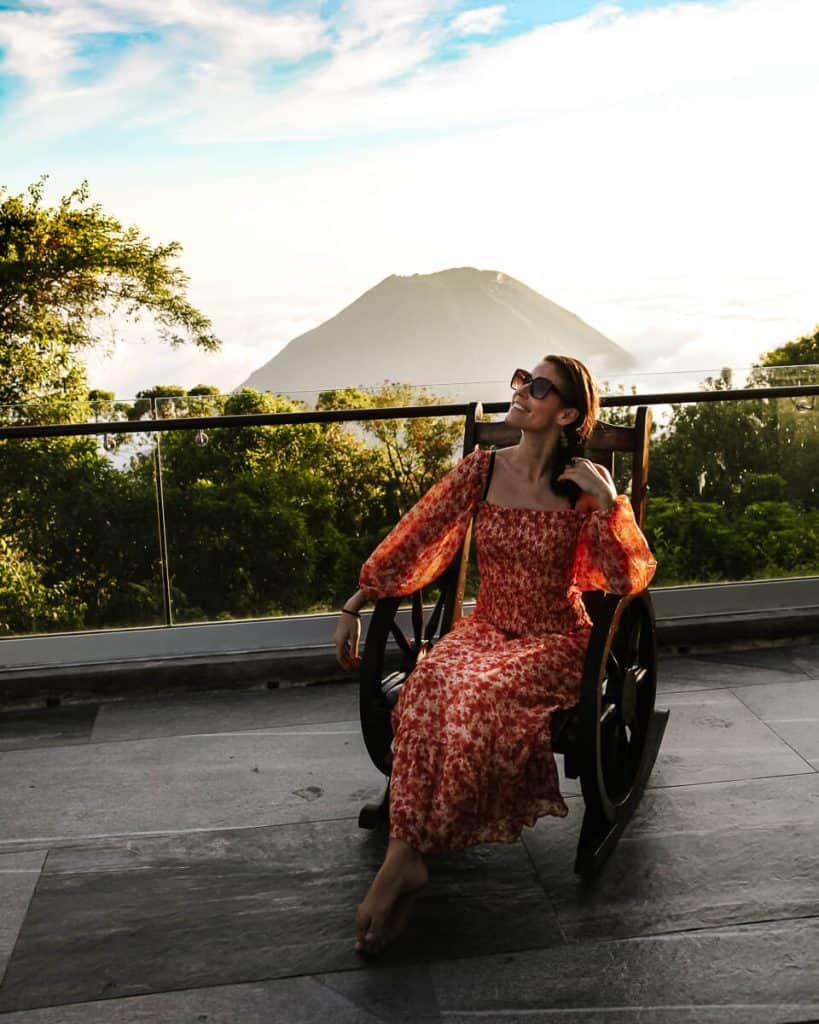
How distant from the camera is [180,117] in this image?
2405cm

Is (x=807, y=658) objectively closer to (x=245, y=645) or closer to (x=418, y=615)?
(x=418, y=615)

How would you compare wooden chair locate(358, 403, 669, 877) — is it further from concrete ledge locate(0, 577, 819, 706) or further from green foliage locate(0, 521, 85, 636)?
green foliage locate(0, 521, 85, 636)

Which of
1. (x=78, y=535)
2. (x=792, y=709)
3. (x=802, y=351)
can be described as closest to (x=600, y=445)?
(x=792, y=709)

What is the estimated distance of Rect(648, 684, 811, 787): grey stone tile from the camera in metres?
3.00

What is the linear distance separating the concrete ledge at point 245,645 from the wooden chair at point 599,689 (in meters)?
1.08

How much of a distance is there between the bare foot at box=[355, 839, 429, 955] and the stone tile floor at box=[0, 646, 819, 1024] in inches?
2.1

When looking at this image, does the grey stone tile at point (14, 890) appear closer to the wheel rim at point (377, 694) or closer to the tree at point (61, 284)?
the wheel rim at point (377, 694)

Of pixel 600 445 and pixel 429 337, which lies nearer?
pixel 600 445

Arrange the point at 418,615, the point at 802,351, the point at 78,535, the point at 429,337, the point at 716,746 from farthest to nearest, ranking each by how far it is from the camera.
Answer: the point at 429,337 < the point at 802,351 < the point at 78,535 < the point at 716,746 < the point at 418,615

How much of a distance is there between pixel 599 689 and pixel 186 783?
131 cm

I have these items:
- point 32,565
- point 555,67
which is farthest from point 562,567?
point 555,67

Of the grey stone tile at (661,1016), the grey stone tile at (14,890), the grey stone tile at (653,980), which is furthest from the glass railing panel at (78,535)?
the grey stone tile at (661,1016)

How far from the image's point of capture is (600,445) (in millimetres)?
2910

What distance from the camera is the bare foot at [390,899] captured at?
217 cm
